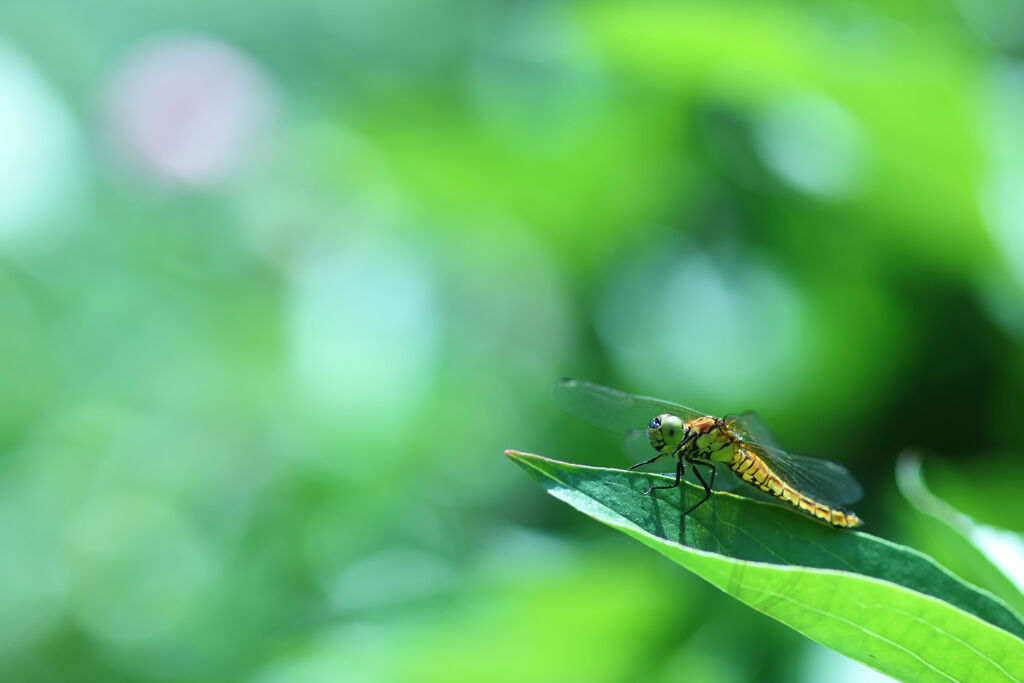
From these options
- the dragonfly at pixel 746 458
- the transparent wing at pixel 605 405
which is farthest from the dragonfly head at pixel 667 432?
the transparent wing at pixel 605 405

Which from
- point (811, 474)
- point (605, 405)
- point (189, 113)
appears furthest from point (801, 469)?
point (189, 113)

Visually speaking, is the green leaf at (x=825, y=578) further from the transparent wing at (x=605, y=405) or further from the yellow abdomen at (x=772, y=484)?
the transparent wing at (x=605, y=405)

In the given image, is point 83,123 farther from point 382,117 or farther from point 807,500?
point 807,500

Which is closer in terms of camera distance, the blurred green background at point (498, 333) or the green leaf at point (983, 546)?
the green leaf at point (983, 546)

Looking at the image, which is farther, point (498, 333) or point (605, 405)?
point (498, 333)

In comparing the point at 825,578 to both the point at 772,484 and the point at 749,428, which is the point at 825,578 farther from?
the point at 749,428
